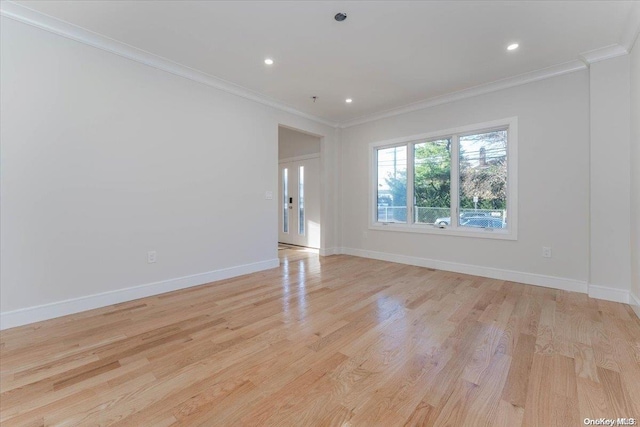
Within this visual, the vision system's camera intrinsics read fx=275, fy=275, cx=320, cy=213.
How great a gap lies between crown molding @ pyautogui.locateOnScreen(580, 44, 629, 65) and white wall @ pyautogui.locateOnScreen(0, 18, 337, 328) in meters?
3.92

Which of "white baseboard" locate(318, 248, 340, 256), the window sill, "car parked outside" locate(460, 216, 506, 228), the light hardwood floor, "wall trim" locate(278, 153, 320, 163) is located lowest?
the light hardwood floor

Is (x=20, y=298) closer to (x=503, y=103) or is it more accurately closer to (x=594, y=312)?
(x=594, y=312)

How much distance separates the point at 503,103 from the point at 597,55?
0.90 metres

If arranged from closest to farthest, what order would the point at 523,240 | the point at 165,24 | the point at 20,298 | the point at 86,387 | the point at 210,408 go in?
the point at 210,408
the point at 86,387
the point at 20,298
the point at 165,24
the point at 523,240

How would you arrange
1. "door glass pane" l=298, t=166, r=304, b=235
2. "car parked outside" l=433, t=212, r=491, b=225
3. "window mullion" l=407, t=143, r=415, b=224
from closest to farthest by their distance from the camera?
1. "car parked outside" l=433, t=212, r=491, b=225
2. "window mullion" l=407, t=143, r=415, b=224
3. "door glass pane" l=298, t=166, r=304, b=235

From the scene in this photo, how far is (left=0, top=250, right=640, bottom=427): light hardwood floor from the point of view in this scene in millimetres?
1319

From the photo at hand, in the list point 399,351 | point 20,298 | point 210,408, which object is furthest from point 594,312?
point 20,298

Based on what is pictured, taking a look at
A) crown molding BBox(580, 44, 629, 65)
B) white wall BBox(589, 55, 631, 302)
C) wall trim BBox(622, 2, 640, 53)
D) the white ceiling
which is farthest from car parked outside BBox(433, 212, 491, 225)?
wall trim BBox(622, 2, 640, 53)

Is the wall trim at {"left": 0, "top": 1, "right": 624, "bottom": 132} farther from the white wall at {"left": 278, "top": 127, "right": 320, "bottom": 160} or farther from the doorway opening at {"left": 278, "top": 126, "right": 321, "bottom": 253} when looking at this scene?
the doorway opening at {"left": 278, "top": 126, "right": 321, "bottom": 253}

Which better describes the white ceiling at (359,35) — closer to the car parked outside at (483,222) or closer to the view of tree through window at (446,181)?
the view of tree through window at (446,181)

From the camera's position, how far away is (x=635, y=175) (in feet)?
8.21

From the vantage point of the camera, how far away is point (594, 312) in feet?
8.14

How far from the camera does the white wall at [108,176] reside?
226 cm

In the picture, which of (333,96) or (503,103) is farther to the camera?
(333,96)
